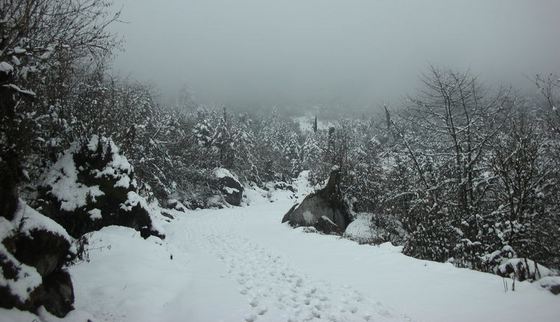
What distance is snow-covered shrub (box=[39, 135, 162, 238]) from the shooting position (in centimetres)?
832

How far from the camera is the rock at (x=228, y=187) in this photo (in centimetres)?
3341

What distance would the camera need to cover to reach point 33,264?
3979mm

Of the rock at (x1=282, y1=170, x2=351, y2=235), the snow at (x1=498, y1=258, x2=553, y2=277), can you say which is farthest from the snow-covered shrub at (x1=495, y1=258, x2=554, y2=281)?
the rock at (x1=282, y1=170, x2=351, y2=235)

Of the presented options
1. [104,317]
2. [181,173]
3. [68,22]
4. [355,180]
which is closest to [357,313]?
[104,317]

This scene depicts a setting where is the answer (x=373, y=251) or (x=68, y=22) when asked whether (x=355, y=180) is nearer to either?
(x=373, y=251)

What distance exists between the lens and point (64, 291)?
14.2 ft

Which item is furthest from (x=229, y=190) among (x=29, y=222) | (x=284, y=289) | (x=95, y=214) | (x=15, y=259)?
(x=15, y=259)

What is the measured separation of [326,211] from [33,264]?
13692 millimetres

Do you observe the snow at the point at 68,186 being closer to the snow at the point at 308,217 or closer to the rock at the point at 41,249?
the rock at the point at 41,249

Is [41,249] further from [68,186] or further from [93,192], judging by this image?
[93,192]

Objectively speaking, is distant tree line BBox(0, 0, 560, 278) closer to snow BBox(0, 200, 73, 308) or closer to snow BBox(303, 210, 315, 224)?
snow BBox(0, 200, 73, 308)

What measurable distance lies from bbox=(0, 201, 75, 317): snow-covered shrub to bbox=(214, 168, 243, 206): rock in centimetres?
2896

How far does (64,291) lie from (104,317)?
2.33 feet

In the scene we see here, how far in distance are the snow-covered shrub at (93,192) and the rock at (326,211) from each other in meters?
7.74
